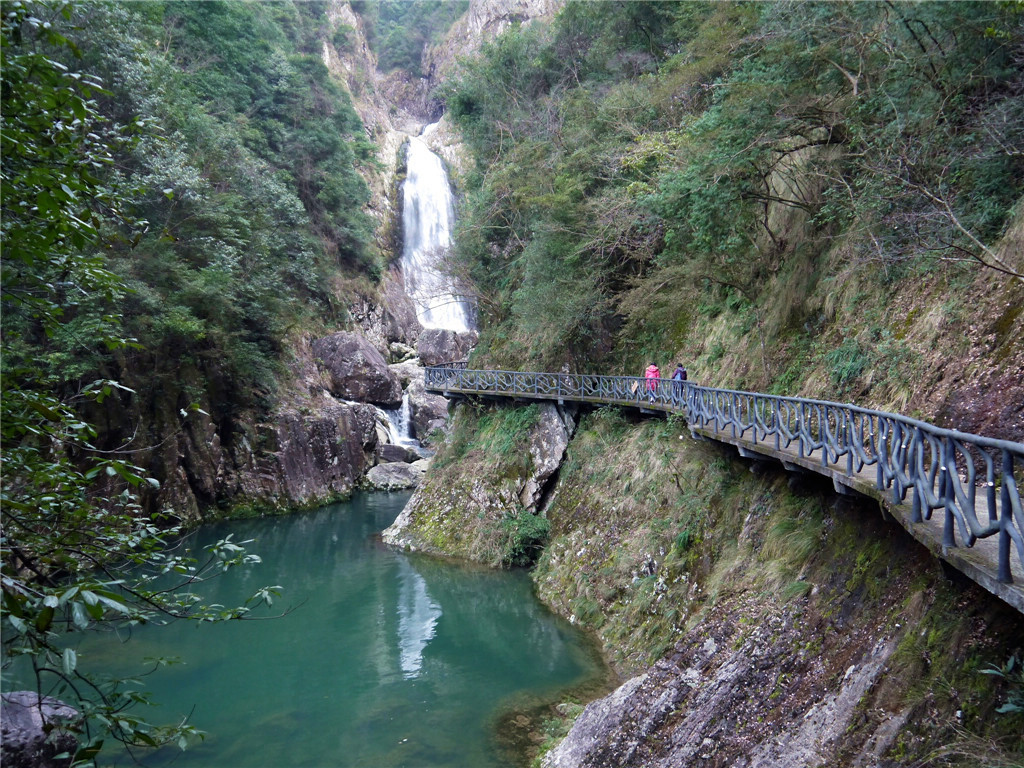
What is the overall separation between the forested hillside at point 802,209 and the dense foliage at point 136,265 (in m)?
6.95

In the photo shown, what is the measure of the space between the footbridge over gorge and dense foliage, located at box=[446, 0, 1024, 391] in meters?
1.72

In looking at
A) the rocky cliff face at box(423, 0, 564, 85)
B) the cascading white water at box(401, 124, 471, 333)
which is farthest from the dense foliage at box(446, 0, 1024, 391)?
the rocky cliff face at box(423, 0, 564, 85)

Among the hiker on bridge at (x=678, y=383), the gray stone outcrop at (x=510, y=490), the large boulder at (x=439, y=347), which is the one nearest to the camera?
the hiker on bridge at (x=678, y=383)

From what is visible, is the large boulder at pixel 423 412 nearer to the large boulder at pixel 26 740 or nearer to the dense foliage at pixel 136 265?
the dense foliage at pixel 136 265

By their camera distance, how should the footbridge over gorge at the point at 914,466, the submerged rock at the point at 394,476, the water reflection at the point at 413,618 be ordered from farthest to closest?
1. the submerged rock at the point at 394,476
2. the water reflection at the point at 413,618
3. the footbridge over gorge at the point at 914,466

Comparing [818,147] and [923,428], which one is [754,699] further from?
[818,147]

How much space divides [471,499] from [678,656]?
10.5 m

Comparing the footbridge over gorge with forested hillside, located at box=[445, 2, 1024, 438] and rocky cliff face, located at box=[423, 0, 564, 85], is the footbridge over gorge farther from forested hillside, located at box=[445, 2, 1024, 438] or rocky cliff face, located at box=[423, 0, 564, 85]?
rocky cliff face, located at box=[423, 0, 564, 85]

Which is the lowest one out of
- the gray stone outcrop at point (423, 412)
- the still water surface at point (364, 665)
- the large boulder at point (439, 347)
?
Result: the still water surface at point (364, 665)

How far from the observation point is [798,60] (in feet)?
33.3

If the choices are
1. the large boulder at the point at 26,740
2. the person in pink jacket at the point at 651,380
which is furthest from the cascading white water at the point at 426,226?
the large boulder at the point at 26,740

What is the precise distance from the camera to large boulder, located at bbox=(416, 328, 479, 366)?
115 ft

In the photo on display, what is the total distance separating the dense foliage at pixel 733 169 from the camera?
8352 mm

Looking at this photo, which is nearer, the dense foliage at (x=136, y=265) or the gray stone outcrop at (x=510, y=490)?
the dense foliage at (x=136, y=265)
